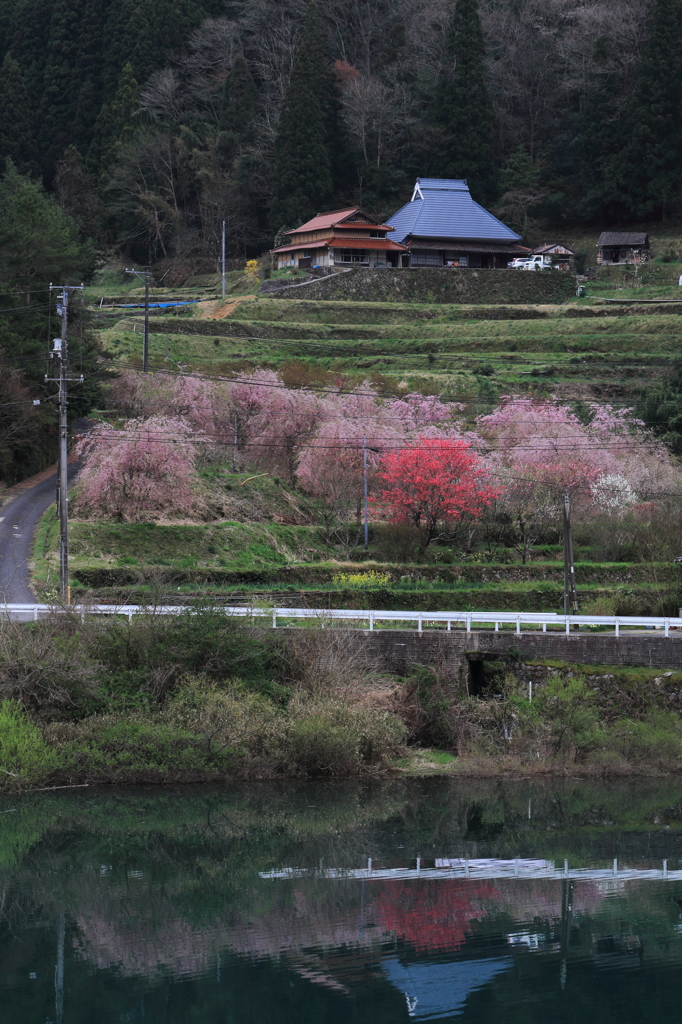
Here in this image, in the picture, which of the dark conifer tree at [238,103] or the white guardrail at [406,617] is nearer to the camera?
the white guardrail at [406,617]

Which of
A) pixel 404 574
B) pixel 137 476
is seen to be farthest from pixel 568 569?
pixel 137 476

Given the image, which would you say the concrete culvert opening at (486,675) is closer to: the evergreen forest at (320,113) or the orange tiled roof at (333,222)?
the evergreen forest at (320,113)

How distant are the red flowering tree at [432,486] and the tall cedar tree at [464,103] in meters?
46.1

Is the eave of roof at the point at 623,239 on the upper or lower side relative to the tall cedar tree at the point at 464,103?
lower

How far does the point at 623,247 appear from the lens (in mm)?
72562

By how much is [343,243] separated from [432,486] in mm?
36538

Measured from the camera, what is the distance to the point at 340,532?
39.6 m

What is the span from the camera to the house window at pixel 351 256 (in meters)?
70.6

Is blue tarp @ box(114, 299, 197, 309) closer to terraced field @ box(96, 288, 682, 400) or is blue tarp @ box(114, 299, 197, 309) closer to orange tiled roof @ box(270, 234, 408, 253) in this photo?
terraced field @ box(96, 288, 682, 400)

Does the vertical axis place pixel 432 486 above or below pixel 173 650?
above

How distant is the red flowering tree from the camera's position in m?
36.6

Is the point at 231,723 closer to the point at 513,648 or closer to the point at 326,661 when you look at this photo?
the point at 326,661

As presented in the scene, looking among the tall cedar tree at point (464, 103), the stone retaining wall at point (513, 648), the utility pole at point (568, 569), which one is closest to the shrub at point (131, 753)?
the stone retaining wall at point (513, 648)

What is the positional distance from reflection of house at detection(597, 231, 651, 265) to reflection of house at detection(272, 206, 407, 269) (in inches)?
488
